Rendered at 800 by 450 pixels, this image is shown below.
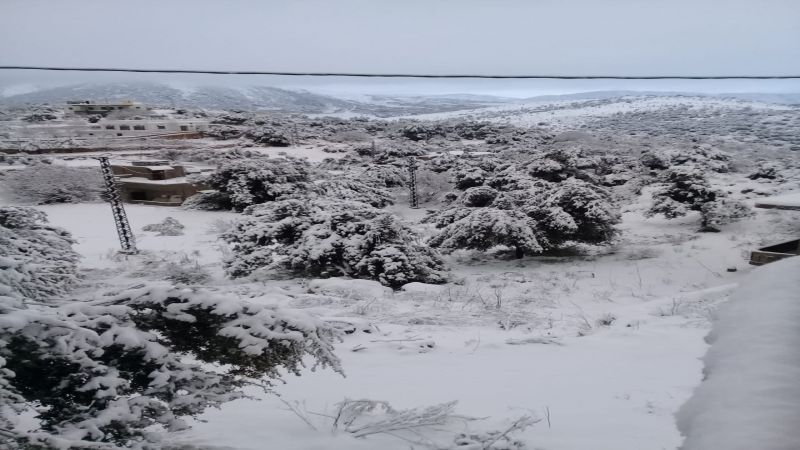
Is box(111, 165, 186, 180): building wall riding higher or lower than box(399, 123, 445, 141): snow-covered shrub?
lower

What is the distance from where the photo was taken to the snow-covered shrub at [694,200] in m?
5.85

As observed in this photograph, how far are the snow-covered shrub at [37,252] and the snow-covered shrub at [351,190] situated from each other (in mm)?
2416

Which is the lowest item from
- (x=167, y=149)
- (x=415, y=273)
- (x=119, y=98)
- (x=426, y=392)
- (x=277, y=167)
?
(x=415, y=273)

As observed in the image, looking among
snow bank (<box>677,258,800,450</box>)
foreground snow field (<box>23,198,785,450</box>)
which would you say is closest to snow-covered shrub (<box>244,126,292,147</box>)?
foreground snow field (<box>23,198,785,450</box>)

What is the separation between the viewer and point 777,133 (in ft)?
14.1

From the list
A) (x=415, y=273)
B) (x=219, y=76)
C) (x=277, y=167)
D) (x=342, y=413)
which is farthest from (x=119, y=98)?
(x=415, y=273)

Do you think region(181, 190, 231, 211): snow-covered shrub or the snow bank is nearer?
the snow bank

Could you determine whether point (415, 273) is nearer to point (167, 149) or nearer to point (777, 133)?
point (167, 149)

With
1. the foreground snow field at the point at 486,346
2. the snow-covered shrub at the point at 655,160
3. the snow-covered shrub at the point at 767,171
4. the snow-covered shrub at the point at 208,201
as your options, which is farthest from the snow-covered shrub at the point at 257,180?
the snow-covered shrub at the point at 767,171

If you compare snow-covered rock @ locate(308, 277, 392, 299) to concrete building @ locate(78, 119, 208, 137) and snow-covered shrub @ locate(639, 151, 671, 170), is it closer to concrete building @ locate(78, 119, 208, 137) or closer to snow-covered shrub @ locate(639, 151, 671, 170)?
concrete building @ locate(78, 119, 208, 137)

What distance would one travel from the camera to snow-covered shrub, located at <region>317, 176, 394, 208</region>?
439cm

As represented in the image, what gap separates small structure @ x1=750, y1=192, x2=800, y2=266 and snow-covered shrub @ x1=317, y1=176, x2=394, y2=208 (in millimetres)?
4093

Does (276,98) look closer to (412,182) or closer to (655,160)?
(412,182)

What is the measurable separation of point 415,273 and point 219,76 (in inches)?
117
